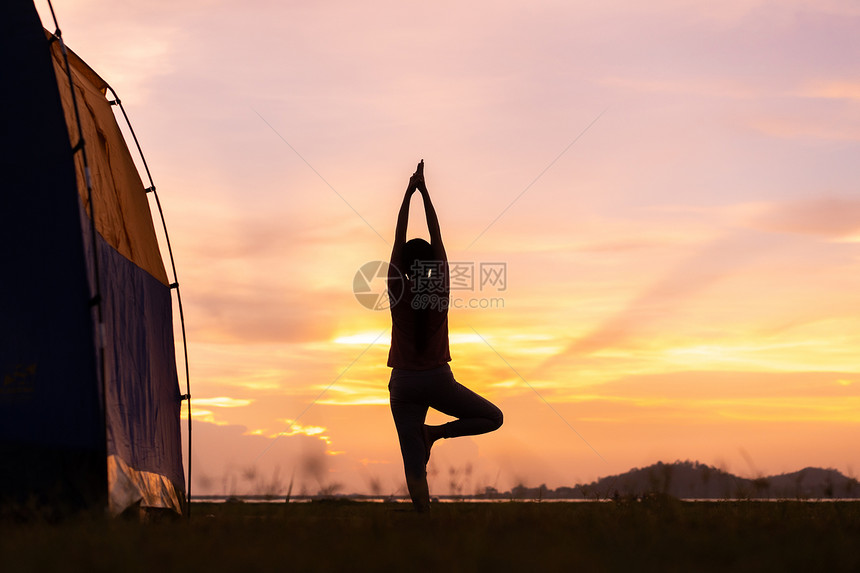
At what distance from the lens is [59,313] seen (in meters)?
5.86

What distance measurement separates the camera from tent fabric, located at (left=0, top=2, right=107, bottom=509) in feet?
19.0

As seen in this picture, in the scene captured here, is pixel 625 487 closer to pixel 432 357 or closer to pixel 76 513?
pixel 432 357

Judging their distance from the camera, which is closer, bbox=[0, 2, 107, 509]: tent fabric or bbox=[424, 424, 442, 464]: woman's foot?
bbox=[0, 2, 107, 509]: tent fabric

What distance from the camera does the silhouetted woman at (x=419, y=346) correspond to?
21.9 feet

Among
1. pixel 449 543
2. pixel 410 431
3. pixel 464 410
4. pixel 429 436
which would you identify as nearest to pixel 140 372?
pixel 410 431

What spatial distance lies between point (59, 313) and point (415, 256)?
8.58 feet

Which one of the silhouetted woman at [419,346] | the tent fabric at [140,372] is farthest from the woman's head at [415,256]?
the tent fabric at [140,372]

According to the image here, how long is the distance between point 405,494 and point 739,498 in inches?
110

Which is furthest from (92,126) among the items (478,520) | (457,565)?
(457,565)

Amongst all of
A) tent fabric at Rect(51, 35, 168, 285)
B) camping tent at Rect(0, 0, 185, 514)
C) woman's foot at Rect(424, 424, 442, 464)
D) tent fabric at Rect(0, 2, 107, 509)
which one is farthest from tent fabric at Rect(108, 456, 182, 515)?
woman's foot at Rect(424, 424, 442, 464)

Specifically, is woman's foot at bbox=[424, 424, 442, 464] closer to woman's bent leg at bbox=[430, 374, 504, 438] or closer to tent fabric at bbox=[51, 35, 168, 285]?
woman's bent leg at bbox=[430, 374, 504, 438]

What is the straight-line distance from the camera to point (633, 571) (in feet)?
11.3

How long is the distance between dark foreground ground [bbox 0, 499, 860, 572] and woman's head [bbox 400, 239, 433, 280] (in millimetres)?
1900

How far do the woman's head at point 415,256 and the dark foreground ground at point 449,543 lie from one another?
1.90 metres
